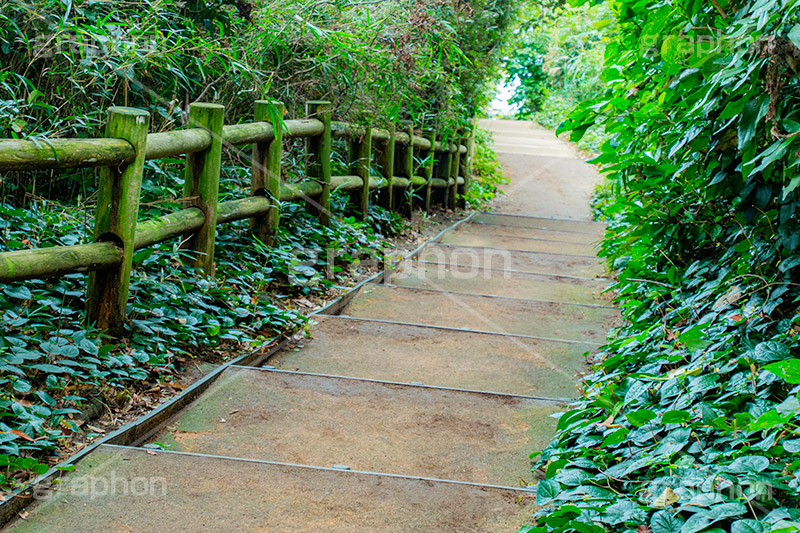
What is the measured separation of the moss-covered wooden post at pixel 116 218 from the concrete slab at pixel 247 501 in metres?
0.78

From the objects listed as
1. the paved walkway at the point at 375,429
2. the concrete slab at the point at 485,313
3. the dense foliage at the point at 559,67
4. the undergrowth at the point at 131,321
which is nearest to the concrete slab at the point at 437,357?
the paved walkway at the point at 375,429

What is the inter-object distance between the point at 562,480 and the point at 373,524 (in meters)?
0.52

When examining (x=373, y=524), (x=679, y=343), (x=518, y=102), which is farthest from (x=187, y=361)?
(x=518, y=102)

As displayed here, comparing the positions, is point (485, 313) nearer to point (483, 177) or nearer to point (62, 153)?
point (62, 153)

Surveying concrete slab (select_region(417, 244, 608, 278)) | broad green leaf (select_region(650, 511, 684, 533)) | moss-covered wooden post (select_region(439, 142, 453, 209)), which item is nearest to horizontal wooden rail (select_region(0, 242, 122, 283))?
broad green leaf (select_region(650, 511, 684, 533))

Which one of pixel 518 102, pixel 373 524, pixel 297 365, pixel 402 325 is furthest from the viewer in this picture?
pixel 518 102

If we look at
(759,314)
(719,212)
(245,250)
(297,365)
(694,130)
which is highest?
(694,130)

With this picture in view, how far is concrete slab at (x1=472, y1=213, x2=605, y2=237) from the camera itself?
8633 millimetres

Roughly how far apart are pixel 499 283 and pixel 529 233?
2.77 meters

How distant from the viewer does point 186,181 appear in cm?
364

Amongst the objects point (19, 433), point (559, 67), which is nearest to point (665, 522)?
point (19, 433)

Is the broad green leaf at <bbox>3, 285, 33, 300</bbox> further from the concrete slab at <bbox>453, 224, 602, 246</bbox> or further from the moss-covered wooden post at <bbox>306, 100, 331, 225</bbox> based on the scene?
the concrete slab at <bbox>453, 224, 602, 246</bbox>

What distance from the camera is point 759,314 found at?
2293 millimetres

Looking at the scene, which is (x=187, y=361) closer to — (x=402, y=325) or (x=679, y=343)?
(x=402, y=325)
